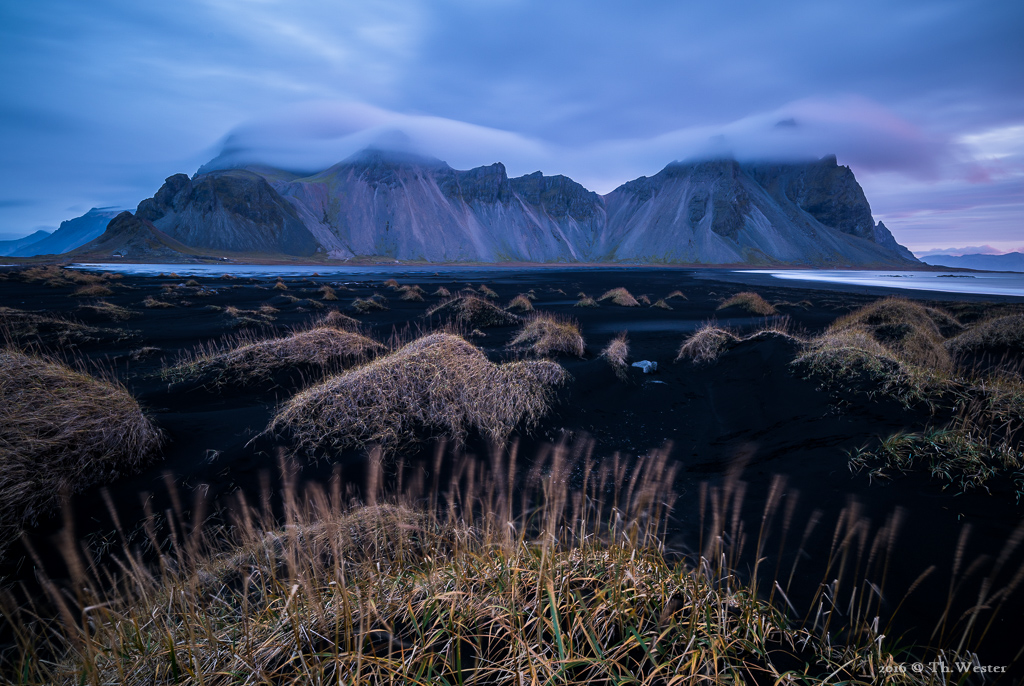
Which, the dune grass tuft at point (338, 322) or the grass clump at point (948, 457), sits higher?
the dune grass tuft at point (338, 322)

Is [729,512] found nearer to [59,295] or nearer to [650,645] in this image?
[650,645]

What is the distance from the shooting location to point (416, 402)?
670 cm

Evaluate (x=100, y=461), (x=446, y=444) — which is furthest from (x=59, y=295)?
(x=446, y=444)

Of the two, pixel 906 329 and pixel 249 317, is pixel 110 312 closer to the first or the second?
pixel 249 317

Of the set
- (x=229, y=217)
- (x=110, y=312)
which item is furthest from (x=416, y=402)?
(x=229, y=217)

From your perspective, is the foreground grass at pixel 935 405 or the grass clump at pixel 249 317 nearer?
the foreground grass at pixel 935 405

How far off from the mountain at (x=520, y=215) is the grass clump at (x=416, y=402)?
5109 inches

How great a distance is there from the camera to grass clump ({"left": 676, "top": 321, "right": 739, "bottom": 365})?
11.1 meters

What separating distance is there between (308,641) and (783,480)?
5.37 metres

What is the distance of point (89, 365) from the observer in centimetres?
966

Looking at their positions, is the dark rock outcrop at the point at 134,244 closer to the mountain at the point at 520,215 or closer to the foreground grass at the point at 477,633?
the mountain at the point at 520,215

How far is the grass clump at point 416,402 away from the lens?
6.03 metres

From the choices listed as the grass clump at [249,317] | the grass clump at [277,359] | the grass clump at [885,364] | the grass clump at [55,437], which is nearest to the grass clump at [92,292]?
the grass clump at [249,317]

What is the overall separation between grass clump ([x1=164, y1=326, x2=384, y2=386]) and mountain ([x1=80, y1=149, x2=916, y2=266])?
414 feet
